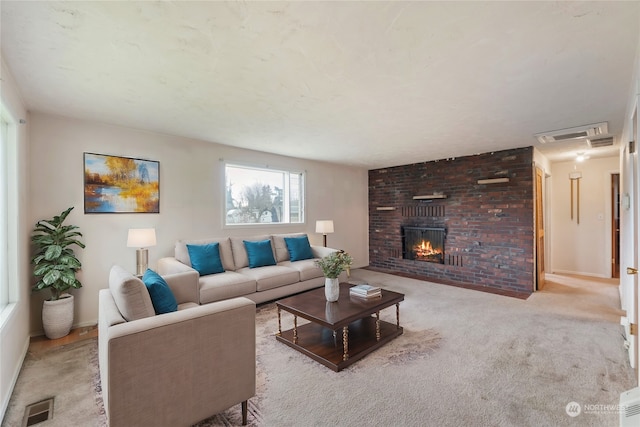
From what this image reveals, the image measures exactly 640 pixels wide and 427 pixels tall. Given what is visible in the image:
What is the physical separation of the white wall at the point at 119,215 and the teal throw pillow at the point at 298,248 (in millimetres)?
544

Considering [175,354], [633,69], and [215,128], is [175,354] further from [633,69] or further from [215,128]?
[633,69]

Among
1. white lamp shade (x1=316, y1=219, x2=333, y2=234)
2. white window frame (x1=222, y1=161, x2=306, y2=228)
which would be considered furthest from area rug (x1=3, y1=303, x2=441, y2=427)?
white lamp shade (x1=316, y1=219, x2=333, y2=234)

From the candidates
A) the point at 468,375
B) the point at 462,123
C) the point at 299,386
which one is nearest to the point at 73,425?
the point at 299,386

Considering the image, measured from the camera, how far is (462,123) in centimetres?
343

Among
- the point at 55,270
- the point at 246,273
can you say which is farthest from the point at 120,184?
the point at 246,273

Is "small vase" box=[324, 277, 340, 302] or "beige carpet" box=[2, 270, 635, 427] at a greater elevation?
"small vase" box=[324, 277, 340, 302]

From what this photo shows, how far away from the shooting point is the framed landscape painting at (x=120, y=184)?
3396 mm

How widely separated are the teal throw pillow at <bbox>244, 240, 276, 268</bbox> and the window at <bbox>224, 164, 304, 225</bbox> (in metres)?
0.64

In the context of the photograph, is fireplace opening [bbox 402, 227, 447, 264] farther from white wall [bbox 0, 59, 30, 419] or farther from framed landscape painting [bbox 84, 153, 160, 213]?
white wall [bbox 0, 59, 30, 419]

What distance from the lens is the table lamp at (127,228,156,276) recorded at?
10.9ft

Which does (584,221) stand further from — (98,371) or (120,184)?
(120,184)

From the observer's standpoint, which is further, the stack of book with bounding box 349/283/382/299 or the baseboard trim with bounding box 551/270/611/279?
the baseboard trim with bounding box 551/270/611/279

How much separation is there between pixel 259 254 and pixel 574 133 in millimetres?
4511

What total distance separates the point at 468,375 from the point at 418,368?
36 cm
